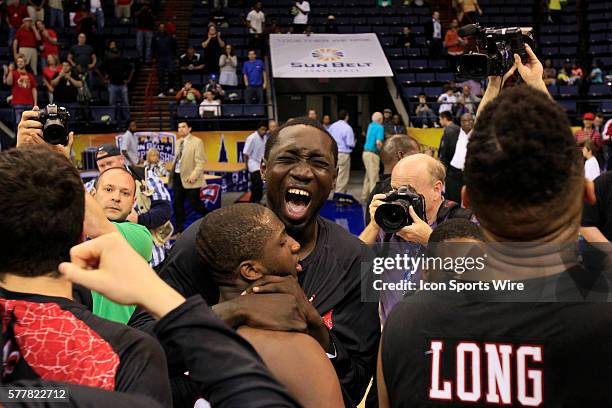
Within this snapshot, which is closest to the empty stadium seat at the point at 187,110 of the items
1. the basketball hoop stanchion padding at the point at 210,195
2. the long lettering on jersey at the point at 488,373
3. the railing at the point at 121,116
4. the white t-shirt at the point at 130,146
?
the railing at the point at 121,116

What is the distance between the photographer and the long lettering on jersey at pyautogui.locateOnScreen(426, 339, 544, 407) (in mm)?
1336

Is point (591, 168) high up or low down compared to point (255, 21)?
down

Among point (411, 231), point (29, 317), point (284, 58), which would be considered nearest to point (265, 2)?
point (284, 58)

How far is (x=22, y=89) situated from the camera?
12.0 m

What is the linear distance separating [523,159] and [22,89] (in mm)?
12140

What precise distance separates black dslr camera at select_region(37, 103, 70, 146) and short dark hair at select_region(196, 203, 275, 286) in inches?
39.1

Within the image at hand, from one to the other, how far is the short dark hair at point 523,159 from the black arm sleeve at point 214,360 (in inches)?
20.4

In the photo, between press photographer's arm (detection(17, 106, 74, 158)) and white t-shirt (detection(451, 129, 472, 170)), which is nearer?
press photographer's arm (detection(17, 106, 74, 158))

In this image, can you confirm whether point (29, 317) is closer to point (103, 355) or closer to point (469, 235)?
point (103, 355)

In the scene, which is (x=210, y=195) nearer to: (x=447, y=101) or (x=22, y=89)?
(x=22, y=89)

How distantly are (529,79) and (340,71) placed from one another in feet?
42.0

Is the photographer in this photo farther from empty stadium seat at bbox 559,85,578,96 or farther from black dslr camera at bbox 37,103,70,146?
empty stadium seat at bbox 559,85,578,96

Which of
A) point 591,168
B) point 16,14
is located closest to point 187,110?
point 16,14

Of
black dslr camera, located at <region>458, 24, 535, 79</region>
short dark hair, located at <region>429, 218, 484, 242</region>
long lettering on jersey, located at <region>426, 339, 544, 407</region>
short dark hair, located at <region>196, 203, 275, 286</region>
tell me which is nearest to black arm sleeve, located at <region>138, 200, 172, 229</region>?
black dslr camera, located at <region>458, 24, 535, 79</region>
